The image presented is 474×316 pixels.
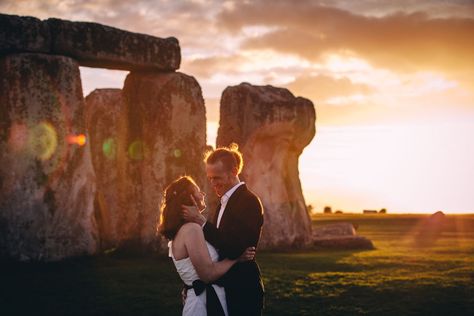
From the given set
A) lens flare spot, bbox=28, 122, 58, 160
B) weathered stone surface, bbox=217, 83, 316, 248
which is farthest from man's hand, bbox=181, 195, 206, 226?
weathered stone surface, bbox=217, 83, 316, 248

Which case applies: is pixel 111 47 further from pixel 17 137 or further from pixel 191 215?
pixel 191 215

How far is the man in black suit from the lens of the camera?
4.70 meters

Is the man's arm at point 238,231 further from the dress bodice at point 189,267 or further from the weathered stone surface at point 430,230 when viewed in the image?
the weathered stone surface at point 430,230

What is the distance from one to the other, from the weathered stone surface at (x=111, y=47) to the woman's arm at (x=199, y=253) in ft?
29.5

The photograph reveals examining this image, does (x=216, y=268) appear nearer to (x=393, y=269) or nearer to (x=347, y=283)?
(x=347, y=283)

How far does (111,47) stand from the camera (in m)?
13.2

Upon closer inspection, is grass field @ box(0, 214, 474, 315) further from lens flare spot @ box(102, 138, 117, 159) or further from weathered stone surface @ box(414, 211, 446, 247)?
lens flare spot @ box(102, 138, 117, 159)

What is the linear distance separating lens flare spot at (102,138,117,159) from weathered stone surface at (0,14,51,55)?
6.35m

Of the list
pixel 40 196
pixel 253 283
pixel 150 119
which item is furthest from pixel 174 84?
pixel 253 283

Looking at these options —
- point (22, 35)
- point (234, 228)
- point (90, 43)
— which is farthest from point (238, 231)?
point (90, 43)

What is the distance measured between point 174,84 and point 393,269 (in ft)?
18.9

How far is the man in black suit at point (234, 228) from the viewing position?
15.4 feet

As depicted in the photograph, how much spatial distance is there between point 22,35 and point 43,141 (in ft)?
6.43

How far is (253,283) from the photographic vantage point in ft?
15.9
